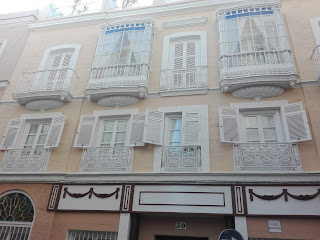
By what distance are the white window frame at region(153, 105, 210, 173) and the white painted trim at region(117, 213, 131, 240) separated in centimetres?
143

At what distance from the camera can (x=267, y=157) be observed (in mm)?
6660

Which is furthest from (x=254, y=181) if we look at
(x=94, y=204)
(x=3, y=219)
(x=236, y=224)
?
(x=3, y=219)

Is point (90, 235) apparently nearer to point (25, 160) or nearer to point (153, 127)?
point (25, 160)

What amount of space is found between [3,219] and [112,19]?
8.31 meters

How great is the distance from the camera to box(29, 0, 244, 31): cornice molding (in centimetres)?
1002

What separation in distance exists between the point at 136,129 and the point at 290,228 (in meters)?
4.73

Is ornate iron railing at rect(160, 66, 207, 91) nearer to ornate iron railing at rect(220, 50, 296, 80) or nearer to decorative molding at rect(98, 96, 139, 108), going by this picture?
ornate iron railing at rect(220, 50, 296, 80)

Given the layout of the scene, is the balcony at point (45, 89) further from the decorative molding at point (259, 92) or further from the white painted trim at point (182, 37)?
the decorative molding at point (259, 92)

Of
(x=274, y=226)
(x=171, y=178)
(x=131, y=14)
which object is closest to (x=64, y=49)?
(x=131, y=14)

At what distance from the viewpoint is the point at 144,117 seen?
7.86 metres

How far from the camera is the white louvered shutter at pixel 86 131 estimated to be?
7859 mm

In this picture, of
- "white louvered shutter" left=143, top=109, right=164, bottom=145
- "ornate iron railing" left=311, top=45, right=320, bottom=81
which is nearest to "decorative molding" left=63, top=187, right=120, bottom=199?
"white louvered shutter" left=143, top=109, right=164, bottom=145

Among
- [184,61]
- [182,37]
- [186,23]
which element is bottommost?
[184,61]

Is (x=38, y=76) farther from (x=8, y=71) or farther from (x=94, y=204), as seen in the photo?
(x=94, y=204)
